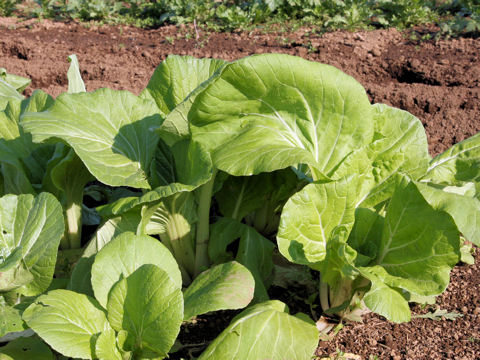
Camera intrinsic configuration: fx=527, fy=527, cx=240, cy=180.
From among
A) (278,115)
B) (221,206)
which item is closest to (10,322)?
(221,206)

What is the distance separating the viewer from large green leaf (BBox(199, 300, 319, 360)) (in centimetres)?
196

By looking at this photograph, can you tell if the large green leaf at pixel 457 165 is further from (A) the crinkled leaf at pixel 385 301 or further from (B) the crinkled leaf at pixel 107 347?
(B) the crinkled leaf at pixel 107 347

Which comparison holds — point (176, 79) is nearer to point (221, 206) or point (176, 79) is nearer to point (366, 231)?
point (221, 206)

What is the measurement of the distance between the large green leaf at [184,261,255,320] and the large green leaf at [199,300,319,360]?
0.13 metres

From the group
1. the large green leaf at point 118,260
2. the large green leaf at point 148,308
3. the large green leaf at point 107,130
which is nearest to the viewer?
the large green leaf at point 148,308

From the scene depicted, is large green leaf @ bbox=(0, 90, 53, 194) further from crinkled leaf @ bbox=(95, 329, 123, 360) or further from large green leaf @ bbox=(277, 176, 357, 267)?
large green leaf @ bbox=(277, 176, 357, 267)

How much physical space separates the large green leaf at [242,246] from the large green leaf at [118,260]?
510 mm

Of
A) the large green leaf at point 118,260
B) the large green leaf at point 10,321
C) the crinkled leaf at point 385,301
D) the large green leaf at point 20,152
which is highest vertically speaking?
the large green leaf at point 20,152

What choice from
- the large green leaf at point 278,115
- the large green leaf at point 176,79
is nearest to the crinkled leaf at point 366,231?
the large green leaf at point 278,115

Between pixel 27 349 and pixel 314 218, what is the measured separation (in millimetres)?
1287

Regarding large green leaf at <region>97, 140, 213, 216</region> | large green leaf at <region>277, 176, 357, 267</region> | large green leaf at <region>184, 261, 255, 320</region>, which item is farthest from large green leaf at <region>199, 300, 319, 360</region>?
large green leaf at <region>97, 140, 213, 216</region>

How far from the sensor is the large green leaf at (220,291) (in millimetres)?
1928

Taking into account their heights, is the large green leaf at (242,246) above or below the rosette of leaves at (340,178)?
below

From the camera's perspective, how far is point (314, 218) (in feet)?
7.24
